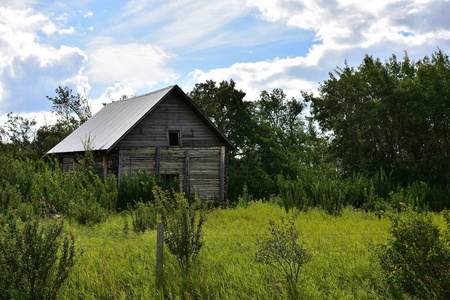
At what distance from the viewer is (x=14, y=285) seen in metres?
5.49

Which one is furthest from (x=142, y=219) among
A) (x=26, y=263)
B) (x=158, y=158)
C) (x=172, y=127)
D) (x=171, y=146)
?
(x=172, y=127)

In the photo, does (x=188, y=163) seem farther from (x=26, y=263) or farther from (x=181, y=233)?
(x=26, y=263)

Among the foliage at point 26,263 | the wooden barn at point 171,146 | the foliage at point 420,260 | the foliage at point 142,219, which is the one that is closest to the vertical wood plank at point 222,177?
the wooden barn at point 171,146

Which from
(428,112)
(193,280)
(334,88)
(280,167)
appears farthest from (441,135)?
(193,280)

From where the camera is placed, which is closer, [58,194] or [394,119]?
[58,194]

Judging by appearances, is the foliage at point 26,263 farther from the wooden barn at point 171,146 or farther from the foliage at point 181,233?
the wooden barn at point 171,146

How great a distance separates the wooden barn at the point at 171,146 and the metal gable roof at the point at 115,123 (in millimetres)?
55

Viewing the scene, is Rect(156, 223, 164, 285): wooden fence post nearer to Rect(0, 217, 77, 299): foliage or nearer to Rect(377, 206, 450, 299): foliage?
Rect(0, 217, 77, 299): foliage

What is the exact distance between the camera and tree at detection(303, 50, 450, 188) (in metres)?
25.3

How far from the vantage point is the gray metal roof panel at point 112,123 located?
58.9ft

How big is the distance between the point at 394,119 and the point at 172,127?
53.5 ft

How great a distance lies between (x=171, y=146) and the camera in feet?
61.5

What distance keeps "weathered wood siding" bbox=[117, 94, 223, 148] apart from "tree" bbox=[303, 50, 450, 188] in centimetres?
1209

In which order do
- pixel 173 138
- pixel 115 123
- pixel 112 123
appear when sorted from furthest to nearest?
pixel 112 123
pixel 115 123
pixel 173 138
